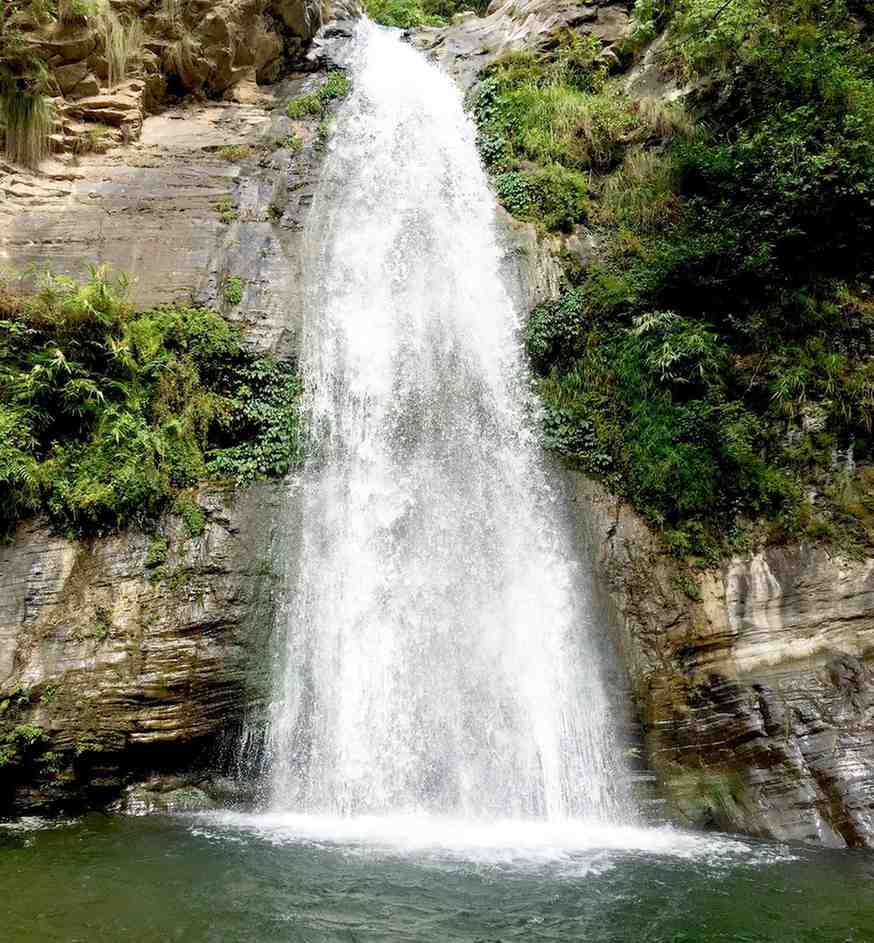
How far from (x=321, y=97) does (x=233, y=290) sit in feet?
26.3

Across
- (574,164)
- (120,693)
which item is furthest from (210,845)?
(574,164)

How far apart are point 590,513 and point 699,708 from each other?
3.00 m

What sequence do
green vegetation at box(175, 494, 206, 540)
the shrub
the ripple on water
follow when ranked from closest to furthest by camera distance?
1. the ripple on water
2. green vegetation at box(175, 494, 206, 540)
3. the shrub

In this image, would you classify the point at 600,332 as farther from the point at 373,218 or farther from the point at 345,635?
the point at 345,635

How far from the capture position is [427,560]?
946 cm

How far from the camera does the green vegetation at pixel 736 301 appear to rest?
31.6 ft

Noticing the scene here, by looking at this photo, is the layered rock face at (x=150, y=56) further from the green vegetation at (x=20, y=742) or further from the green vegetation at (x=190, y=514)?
the green vegetation at (x=20, y=742)

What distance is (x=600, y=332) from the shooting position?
1174cm

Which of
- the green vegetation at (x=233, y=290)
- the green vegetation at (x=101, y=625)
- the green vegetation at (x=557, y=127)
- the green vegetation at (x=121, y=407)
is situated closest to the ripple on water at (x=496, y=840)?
the green vegetation at (x=101, y=625)

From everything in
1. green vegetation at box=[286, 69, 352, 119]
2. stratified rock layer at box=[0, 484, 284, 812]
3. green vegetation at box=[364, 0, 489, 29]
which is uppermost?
green vegetation at box=[364, 0, 489, 29]

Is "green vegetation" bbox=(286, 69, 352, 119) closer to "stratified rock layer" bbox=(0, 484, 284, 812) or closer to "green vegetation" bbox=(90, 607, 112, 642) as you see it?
"stratified rock layer" bbox=(0, 484, 284, 812)

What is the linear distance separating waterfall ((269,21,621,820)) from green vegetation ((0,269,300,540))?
1005 millimetres

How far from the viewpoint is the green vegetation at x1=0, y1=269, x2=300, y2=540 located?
8.76 m

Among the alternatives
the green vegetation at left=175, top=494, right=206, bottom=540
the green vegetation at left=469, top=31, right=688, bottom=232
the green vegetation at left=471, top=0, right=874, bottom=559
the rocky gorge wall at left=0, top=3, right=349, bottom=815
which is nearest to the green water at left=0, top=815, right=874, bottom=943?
the rocky gorge wall at left=0, top=3, right=349, bottom=815
